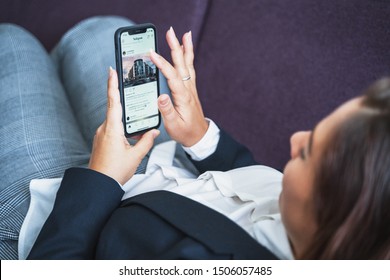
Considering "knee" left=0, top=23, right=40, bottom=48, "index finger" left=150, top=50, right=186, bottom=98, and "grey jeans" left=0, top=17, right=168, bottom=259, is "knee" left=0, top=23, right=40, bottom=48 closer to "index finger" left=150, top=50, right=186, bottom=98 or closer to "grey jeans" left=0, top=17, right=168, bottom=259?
"grey jeans" left=0, top=17, right=168, bottom=259

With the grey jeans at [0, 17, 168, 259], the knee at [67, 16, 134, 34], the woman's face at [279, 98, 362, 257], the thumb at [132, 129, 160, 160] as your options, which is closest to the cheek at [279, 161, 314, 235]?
the woman's face at [279, 98, 362, 257]

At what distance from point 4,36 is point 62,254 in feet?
2.12

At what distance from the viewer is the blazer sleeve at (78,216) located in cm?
66

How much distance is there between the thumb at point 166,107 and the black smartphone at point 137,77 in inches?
2.1

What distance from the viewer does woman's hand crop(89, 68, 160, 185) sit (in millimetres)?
718

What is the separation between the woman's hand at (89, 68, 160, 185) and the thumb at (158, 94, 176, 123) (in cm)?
9

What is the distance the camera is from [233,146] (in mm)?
900

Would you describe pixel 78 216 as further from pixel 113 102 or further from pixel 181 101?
pixel 181 101

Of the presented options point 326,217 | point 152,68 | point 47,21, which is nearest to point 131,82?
point 152,68

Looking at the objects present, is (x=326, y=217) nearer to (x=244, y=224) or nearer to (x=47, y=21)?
(x=244, y=224)

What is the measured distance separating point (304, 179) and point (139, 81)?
391 mm

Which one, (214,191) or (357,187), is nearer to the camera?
(357,187)

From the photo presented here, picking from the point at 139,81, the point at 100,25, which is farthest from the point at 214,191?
the point at 100,25

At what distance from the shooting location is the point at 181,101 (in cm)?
84
